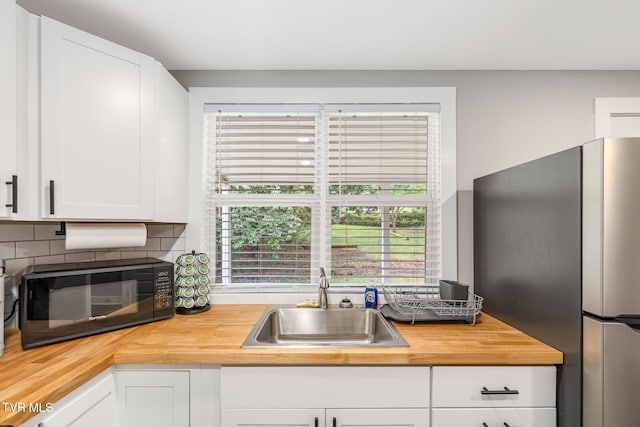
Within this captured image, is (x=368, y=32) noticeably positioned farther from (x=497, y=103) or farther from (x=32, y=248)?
(x=32, y=248)

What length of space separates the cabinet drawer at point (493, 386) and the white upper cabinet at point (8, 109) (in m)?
1.66

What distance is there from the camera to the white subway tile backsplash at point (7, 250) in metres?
1.40

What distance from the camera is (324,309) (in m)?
1.87

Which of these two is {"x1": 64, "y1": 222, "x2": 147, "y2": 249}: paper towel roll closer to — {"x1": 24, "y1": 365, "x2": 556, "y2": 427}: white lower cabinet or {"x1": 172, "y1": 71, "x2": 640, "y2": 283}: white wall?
{"x1": 24, "y1": 365, "x2": 556, "y2": 427}: white lower cabinet

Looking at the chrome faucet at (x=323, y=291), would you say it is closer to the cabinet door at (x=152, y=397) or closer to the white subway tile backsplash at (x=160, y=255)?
the cabinet door at (x=152, y=397)

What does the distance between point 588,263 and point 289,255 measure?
1424 millimetres

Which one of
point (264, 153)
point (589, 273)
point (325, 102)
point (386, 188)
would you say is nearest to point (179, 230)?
point (264, 153)

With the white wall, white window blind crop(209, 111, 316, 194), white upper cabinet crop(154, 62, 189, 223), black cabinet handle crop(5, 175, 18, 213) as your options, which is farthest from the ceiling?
black cabinet handle crop(5, 175, 18, 213)

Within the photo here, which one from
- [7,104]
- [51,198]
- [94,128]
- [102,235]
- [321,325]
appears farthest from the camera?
[321,325]

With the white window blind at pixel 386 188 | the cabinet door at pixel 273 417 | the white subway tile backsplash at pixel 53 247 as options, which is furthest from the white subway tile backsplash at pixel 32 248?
the white window blind at pixel 386 188

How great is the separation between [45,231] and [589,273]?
2.28m

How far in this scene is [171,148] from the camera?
5.79 feet

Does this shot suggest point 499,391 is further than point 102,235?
No

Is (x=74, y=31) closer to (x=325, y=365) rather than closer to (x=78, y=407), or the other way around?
(x=78, y=407)
